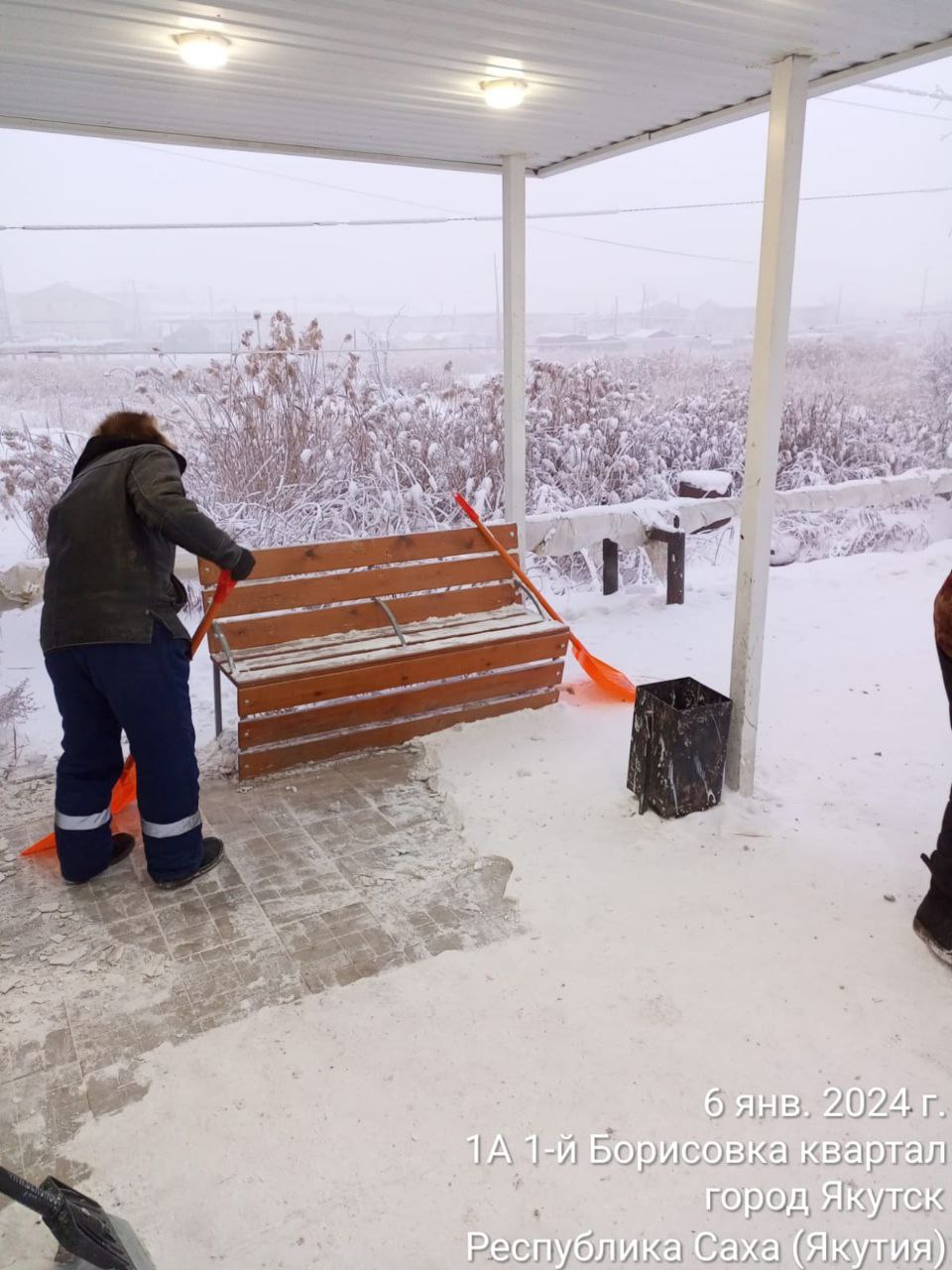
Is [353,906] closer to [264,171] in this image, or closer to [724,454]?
[264,171]

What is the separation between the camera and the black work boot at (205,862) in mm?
2914

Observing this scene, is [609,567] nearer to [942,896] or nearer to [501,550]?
[501,550]

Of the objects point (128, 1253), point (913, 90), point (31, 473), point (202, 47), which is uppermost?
point (913, 90)

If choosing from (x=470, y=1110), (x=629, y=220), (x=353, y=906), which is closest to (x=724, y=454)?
(x=629, y=220)

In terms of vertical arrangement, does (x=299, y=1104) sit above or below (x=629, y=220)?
below

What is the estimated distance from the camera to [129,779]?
11.4 ft

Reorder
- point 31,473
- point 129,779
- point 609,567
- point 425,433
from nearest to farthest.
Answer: point 129,779, point 31,473, point 609,567, point 425,433

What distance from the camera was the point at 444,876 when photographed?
2.99 metres

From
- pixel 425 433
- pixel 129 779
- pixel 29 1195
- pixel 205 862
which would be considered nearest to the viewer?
pixel 29 1195

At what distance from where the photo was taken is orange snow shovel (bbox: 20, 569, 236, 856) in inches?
124

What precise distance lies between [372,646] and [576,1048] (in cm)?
220

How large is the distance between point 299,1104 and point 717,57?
3.49 m

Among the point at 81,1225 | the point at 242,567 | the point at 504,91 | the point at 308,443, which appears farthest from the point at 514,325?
the point at 81,1225

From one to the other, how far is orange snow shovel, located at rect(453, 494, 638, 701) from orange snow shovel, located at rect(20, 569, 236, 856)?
1544mm
